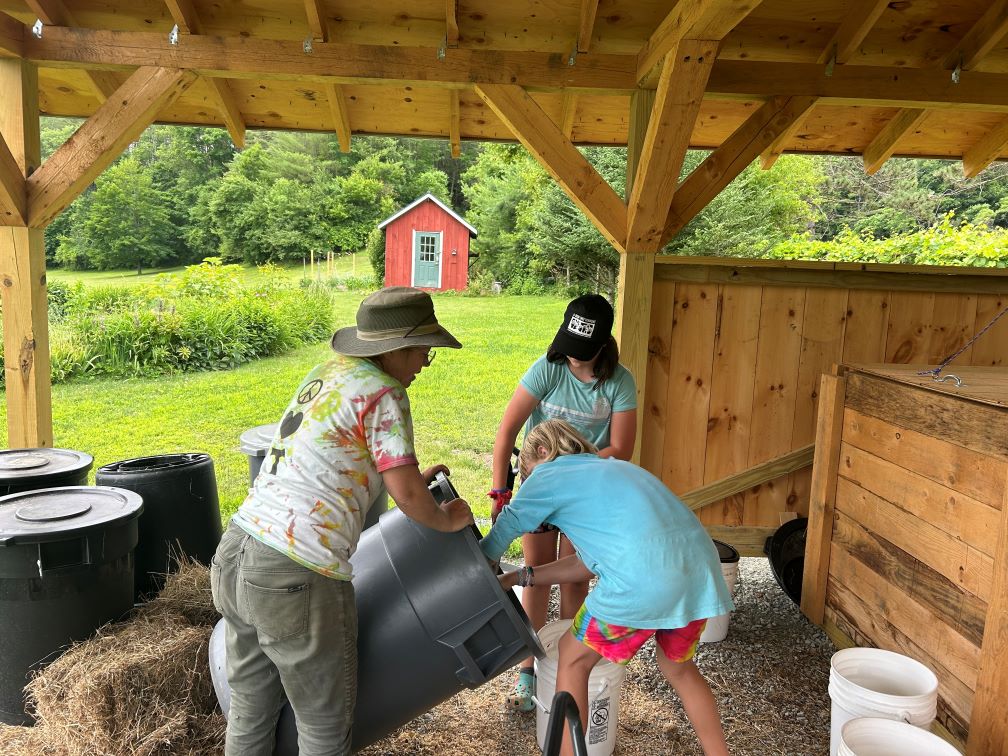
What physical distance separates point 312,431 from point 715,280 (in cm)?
296

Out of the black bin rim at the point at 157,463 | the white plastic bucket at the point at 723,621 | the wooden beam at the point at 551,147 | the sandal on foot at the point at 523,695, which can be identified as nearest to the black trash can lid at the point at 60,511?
the black bin rim at the point at 157,463

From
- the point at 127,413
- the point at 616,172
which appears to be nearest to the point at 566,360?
the point at 127,413

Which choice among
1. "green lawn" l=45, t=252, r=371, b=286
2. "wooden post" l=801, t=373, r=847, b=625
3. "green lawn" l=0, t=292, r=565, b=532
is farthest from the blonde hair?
"green lawn" l=45, t=252, r=371, b=286

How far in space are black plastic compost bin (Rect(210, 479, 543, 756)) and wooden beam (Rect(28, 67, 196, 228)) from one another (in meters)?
2.78

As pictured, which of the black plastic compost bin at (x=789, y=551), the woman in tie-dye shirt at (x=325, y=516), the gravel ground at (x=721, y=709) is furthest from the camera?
the black plastic compost bin at (x=789, y=551)

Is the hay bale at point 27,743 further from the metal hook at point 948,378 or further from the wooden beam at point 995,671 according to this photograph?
the metal hook at point 948,378

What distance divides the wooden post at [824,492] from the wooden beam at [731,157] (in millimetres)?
1144

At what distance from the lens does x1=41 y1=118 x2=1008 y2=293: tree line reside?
1872 cm

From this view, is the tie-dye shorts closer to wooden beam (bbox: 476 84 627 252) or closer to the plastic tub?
the plastic tub

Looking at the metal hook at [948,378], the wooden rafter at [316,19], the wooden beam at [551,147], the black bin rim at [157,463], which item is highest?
the wooden rafter at [316,19]

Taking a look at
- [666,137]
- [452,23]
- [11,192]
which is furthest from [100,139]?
[666,137]

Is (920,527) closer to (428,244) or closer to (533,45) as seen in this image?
(533,45)

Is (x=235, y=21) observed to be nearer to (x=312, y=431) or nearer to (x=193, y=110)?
(x=193, y=110)

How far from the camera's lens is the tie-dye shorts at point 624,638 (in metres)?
2.18
